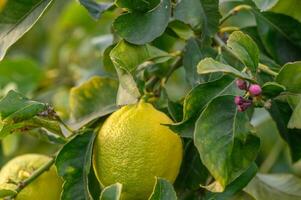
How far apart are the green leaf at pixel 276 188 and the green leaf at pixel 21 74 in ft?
2.55

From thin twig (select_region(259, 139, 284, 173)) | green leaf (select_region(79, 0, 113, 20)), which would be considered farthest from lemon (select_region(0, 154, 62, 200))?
thin twig (select_region(259, 139, 284, 173))

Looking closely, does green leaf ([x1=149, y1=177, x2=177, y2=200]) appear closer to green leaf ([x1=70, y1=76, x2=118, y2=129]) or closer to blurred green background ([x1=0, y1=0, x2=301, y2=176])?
green leaf ([x1=70, y1=76, x2=118, y2=129])

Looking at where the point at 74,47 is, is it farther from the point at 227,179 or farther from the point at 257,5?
the point at 227,179

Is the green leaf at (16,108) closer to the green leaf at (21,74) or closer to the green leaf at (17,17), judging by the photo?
the green leaf at (17,17)

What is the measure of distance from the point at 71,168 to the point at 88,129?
62 mm

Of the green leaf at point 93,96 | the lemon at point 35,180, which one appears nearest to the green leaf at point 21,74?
the green leaf at point 93,96

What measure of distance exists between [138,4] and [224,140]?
230 mm

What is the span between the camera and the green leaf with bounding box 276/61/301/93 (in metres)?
0.95

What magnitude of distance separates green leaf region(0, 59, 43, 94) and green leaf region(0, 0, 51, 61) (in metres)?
0.74

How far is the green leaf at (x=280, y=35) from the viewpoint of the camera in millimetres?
1189

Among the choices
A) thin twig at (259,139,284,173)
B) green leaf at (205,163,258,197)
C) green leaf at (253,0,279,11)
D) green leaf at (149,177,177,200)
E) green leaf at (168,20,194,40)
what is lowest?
thin twig at (259,139,284,173)

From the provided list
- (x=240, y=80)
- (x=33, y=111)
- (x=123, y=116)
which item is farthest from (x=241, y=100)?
(x=33, y=111)

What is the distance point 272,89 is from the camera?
3.06 ft

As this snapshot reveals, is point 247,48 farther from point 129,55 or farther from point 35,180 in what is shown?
point 35,180
